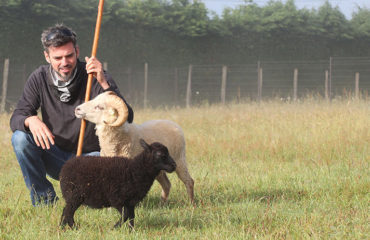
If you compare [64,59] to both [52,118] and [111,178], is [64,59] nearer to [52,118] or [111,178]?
[52,118]

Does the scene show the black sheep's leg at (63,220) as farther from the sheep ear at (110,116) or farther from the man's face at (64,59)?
the man's face at (64,59)

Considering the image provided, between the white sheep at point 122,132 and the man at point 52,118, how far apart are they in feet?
0.63

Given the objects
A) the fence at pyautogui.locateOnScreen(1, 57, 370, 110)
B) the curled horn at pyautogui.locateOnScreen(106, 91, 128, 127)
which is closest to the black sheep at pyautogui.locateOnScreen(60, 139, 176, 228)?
the curled horn at pyautogui.locateOnScreen(106, 91, 128, 127)

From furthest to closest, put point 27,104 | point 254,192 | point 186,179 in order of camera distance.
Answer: point 254,192 < point 186,179 < point 27,104

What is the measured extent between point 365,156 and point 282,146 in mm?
1284

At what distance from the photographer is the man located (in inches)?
180

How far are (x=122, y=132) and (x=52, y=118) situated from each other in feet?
2.37

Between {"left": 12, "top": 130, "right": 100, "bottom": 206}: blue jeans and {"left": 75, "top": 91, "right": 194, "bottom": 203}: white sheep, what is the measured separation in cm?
27

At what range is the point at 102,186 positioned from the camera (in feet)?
12.0

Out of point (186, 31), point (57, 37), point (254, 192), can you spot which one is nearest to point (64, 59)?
point (57, 37)

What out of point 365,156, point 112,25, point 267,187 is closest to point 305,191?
point 267,187

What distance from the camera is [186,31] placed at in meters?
26.5

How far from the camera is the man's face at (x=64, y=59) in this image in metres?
4.36

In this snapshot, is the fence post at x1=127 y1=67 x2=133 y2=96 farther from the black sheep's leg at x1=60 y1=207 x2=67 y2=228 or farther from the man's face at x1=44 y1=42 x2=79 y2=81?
the black sheep's leg at x1=60 y1=207 x2=67 y2=228
